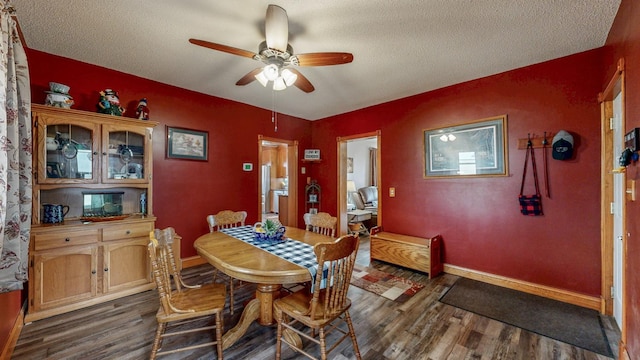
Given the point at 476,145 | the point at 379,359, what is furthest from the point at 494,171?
the point at 379,359

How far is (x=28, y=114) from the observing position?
183 cm

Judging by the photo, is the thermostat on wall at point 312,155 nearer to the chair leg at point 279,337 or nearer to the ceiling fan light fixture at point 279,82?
the ceiling fan light fixture at point 279,82

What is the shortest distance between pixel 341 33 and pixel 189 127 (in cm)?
259

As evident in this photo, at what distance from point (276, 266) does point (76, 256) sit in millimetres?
2192

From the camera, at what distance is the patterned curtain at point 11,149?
1314 millimetres

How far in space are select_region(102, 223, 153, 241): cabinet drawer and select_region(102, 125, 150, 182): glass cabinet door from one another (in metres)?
0.53

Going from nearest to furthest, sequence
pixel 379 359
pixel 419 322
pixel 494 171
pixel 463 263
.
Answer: pixel 379 359, pixel 419 322, pixel 494 171, pixel 463 263

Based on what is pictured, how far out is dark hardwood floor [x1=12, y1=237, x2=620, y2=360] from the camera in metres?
1.86

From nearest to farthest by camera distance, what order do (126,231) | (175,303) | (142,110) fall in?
(175,303) < (126,231) < (142,110)

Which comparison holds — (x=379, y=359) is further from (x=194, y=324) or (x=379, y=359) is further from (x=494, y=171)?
(x=494, y=171)

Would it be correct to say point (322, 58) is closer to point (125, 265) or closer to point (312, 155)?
point (125, 265)

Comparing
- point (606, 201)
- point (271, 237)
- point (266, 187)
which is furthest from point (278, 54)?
point (266, 187)

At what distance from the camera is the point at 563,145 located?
256cm

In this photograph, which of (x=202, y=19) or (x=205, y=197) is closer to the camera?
(x=202, y=19)
